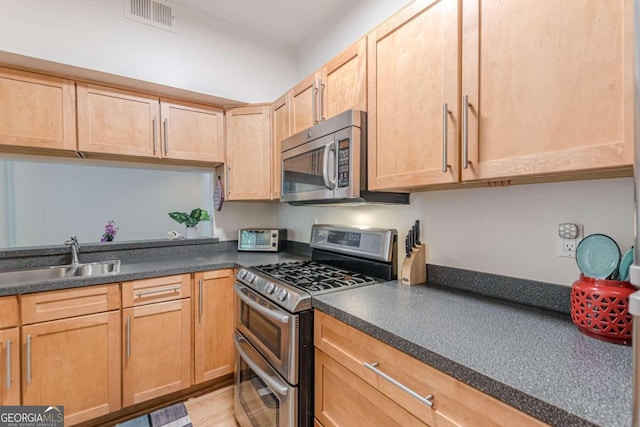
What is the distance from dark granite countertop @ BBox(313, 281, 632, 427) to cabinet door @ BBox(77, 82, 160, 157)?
70.1 inches

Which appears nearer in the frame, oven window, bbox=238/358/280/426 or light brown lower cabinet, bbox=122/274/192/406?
oven window, bbox=238/358/280/426

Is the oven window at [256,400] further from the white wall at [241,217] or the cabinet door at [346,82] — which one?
the cabinet door at [346,82]

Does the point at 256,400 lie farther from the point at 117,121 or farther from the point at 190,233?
the point at 117,121

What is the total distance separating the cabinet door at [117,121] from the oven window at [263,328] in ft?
4.50

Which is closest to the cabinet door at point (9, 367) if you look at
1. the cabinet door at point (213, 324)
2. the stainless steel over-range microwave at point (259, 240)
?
Result: the cabinet door at point (213, 324)

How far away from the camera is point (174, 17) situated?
214 centimetres

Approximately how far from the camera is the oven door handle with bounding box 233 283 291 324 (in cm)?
132

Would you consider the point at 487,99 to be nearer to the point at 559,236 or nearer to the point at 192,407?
the point at 559,236

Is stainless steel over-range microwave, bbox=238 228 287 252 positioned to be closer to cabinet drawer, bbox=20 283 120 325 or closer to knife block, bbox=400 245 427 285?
cabinet drawer, bbox=20 283 120 325

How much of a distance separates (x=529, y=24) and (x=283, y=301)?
135 centimetres

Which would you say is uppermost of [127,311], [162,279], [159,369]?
[162,279]

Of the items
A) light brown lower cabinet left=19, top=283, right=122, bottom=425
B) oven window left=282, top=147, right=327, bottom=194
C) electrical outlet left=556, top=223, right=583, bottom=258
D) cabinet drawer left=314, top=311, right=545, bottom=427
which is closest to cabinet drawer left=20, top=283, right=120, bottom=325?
light brown lower cabinet left=19, top=283, right=122, bottom=425

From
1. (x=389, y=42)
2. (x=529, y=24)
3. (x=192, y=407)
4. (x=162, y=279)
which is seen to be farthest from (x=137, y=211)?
(x=529, y=24)

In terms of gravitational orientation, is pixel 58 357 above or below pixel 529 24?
below
